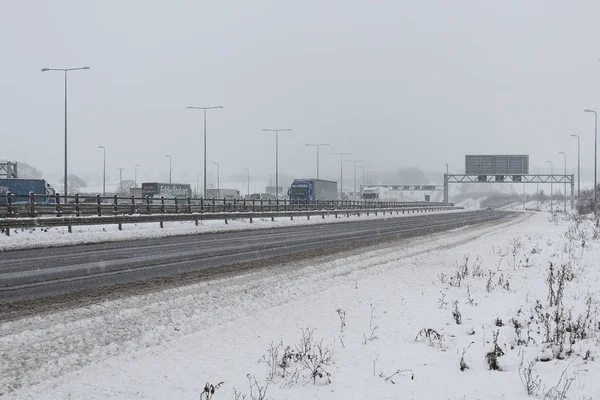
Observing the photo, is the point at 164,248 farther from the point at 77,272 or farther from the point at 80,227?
the point at 80,227

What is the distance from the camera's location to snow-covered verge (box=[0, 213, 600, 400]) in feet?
16.8

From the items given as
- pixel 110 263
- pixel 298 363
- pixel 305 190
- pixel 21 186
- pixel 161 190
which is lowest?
pixel 298 363

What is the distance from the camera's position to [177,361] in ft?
19.2

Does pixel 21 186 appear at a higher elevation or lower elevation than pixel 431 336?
higher

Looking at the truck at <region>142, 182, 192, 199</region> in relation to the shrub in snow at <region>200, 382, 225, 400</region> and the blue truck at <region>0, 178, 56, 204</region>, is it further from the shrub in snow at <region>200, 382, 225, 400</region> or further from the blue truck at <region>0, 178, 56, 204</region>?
the shrub in snow at <region>200, 382, 225, 400</region>

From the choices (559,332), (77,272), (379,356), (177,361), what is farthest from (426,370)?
(77,272)

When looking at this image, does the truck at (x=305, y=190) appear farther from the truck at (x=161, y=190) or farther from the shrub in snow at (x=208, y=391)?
the shrub in snow at (x=208, y=391)

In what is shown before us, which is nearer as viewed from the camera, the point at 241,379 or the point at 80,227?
the point at 241,379

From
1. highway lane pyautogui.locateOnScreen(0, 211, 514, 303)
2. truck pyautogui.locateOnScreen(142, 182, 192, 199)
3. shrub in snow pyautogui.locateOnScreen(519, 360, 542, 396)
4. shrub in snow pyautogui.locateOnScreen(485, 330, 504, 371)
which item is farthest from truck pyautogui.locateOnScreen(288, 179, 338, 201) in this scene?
shrub in snow pyautogui.locateOnScreen(519, 360, 542, 396)

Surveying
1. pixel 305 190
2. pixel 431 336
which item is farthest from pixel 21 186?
pixel 431 336

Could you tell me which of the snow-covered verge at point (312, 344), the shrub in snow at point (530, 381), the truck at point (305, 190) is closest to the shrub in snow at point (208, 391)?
the snow-covered verge at point (312, 344)

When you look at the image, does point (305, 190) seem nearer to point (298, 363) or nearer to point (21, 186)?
point (21, 186)

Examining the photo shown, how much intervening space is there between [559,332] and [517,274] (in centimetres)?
634

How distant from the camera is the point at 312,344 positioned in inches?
258
